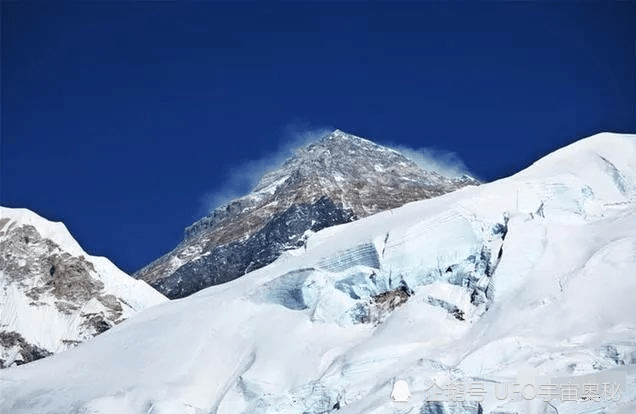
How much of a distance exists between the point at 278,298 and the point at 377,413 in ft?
54.2

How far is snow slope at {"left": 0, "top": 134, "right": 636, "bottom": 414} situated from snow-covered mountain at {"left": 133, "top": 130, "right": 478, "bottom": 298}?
37001mm

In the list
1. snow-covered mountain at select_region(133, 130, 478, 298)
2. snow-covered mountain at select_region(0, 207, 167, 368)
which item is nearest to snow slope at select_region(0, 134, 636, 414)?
snow-covered mountain at select_region(0, 207, 167, 368)

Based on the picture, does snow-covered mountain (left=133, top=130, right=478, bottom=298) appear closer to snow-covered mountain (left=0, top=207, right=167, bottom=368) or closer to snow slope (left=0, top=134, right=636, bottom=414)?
snow-covered mountain (left=0, top=207, right=167, bottom=368)

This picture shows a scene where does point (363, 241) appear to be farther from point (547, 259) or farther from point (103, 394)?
point (103, 394)

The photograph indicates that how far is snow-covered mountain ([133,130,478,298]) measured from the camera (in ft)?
369

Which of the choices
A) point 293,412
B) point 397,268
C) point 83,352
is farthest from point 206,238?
point 293,412

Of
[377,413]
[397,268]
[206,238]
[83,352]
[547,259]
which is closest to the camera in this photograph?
[377,413]

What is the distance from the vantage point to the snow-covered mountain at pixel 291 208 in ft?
369

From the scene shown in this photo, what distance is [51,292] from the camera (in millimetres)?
102750

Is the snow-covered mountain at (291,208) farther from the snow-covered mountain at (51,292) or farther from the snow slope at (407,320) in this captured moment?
the snow slope at (407,320)

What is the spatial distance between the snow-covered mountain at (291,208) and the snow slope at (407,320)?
37.0 m

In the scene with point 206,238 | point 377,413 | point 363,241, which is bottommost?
point 377,413

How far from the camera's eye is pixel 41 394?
65.4 meters

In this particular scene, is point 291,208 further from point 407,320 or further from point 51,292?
point 407,320
